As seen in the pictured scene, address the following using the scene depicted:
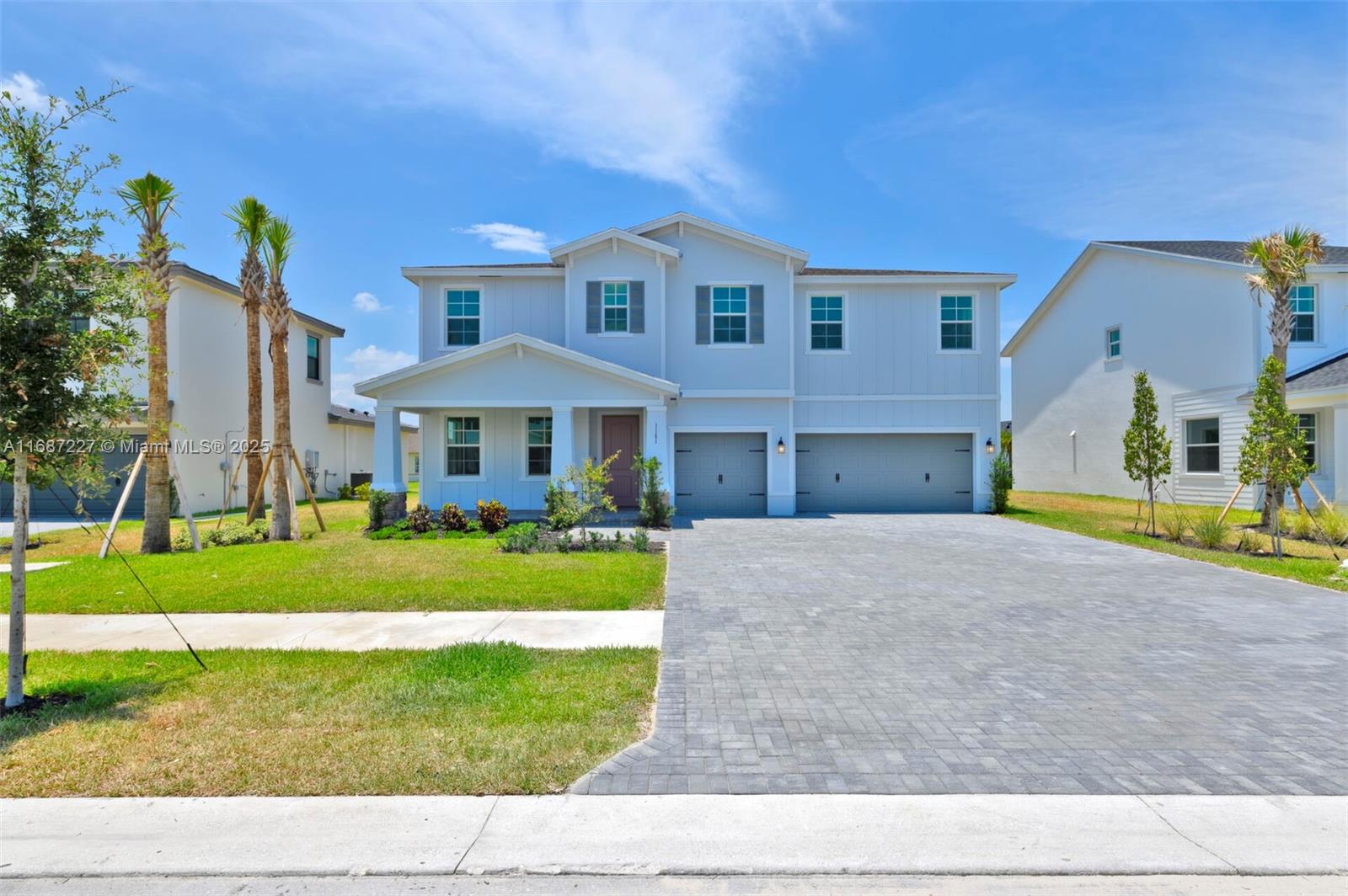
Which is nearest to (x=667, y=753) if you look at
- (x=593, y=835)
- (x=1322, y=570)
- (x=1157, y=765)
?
(x=593, y=835)

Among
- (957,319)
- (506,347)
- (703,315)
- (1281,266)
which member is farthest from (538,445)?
(1281,266)

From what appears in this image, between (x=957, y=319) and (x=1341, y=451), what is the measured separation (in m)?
9.29

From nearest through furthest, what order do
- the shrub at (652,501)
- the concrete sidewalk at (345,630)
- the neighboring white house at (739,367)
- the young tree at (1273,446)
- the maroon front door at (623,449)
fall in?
the concrete sidewalk at (345,630) < the young tree at (1273,446) < the shrub at (652,501) < the neighboring white house at (739,367) < the maroon front door at (623,449)

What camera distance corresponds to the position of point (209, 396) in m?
19.9

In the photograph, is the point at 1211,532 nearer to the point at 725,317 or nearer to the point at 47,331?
the point at 725,317

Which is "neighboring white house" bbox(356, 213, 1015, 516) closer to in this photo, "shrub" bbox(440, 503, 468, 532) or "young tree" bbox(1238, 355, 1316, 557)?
"shrub" bbox(440, 503, 468, 532)

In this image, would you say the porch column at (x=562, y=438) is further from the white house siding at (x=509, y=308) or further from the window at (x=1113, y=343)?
the window at (x=1113, y=343)

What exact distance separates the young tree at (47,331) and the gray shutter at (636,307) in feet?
42.8

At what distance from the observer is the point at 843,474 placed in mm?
19516

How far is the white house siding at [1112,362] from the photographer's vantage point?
1883cm

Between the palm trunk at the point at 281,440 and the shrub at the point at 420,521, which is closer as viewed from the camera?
the palm trunk at the point at 281,440

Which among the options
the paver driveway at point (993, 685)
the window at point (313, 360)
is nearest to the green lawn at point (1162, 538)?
the paver driveway at point (993, 685)

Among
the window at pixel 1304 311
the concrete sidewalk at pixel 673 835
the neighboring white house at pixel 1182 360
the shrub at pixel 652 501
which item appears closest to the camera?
the concrete sidewalk at pixel 673 835

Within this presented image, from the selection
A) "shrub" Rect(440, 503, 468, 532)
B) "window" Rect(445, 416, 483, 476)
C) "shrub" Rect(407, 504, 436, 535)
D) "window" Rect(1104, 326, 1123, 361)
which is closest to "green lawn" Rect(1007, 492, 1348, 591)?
"window" Rect(1104, 326, 1123, 361)
